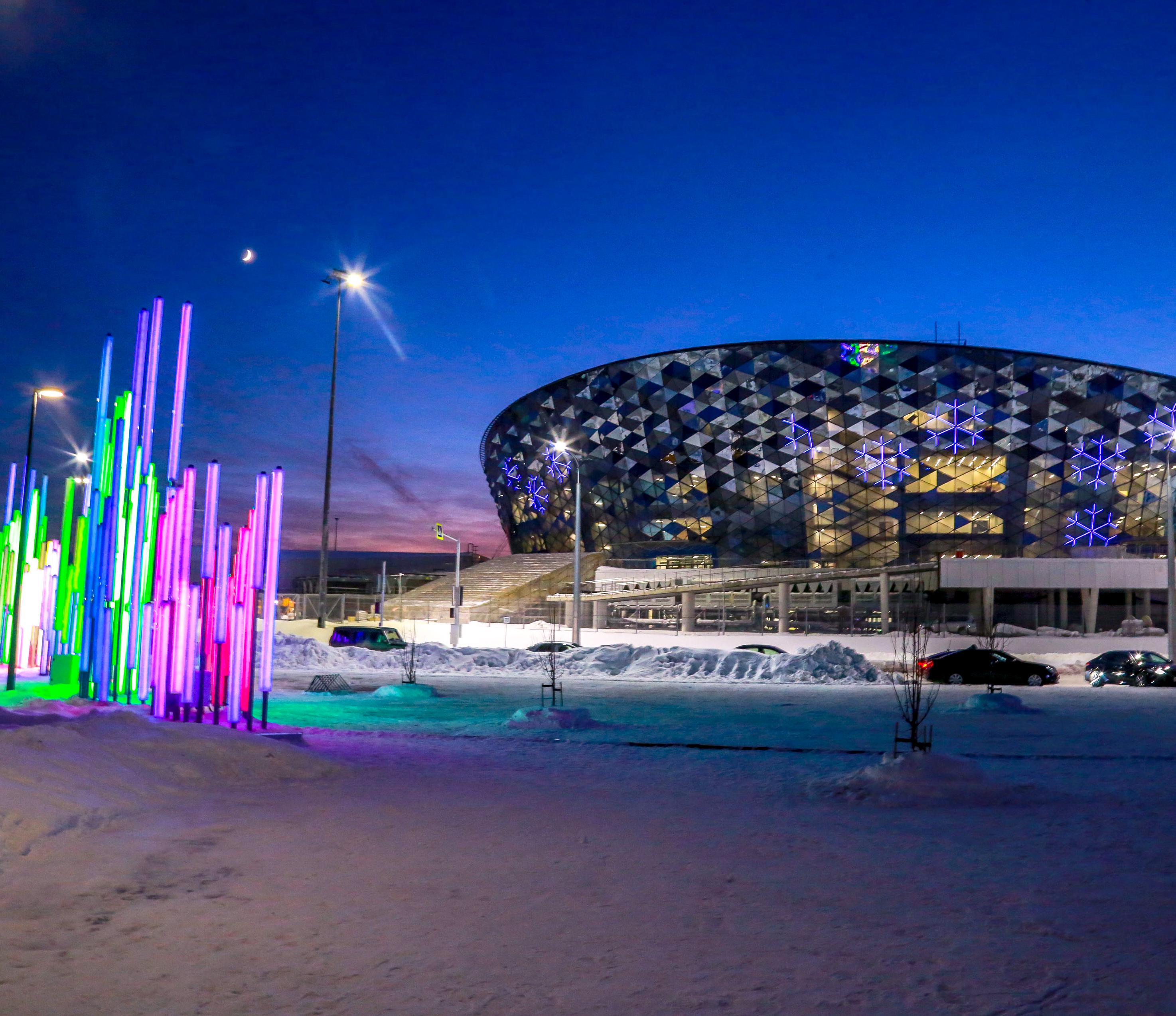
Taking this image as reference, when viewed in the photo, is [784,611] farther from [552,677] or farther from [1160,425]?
[1160,425]

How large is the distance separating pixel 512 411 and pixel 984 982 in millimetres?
87838

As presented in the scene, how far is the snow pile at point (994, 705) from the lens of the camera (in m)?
20.6

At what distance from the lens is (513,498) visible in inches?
3777

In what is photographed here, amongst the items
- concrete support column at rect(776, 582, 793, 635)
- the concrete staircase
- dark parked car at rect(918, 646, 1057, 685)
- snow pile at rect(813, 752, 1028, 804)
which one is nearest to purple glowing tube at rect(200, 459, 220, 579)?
snow pile at rect(813, 752, 1028, 804)

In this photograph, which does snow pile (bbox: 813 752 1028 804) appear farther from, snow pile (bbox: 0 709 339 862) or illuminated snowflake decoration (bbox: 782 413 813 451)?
illuminated snowflake decoration (bbox: 782 413 813 451)

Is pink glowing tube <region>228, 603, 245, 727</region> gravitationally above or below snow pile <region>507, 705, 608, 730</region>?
above

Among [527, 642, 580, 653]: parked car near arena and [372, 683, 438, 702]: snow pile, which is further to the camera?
[527, 642, 580, 653]: parked car near arena

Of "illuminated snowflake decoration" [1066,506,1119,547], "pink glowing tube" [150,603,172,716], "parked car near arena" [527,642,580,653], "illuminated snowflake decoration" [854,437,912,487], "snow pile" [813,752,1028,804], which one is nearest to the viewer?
"snow pile" [813,752,1028,804]

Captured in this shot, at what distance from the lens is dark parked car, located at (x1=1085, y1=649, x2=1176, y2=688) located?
28.7 m

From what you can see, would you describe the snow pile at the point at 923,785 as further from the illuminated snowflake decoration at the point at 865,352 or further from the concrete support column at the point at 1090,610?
the illuminated snowflake decoration at the point at 865,352

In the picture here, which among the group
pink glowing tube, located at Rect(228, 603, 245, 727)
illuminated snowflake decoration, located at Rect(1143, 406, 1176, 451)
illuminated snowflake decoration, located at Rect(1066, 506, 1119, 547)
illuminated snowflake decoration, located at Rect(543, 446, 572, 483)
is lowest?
pink glowing tube, located at Rect(228, 603, 245, 727)

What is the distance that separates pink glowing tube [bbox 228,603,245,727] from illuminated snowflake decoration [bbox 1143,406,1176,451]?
71326 mm

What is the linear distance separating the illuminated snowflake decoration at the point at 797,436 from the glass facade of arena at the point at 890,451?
84mm

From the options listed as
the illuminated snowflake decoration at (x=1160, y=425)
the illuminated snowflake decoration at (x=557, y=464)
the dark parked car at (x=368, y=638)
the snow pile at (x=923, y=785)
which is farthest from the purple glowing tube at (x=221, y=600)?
the illuminated snowflake decoration at (x=1160, y=425)
